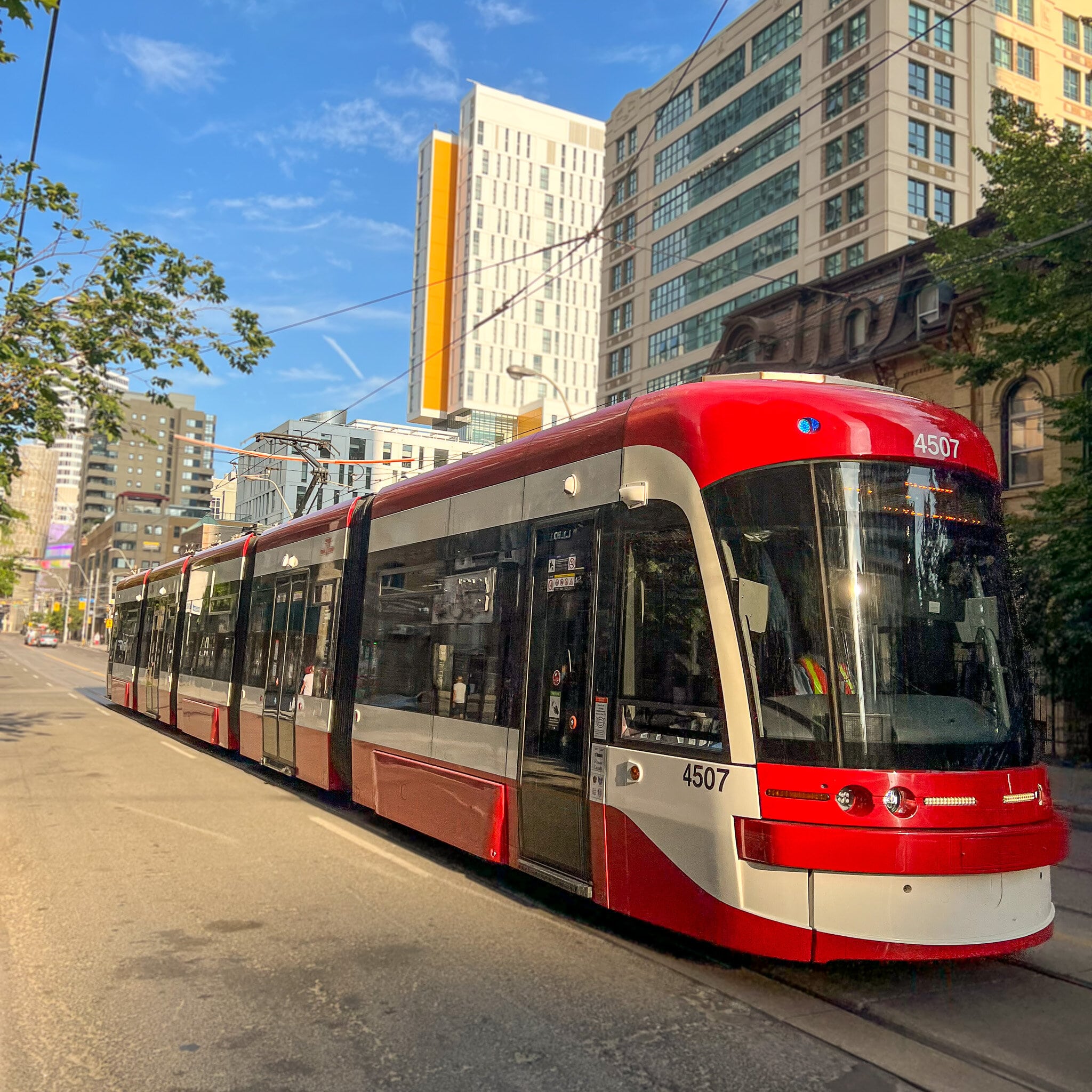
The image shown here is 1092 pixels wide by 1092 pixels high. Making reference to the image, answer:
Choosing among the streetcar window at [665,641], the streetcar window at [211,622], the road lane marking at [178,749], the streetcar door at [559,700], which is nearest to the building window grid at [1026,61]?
the streetcar window at [211,622]

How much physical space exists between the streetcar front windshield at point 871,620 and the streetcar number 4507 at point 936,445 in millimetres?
86

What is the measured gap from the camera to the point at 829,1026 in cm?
482

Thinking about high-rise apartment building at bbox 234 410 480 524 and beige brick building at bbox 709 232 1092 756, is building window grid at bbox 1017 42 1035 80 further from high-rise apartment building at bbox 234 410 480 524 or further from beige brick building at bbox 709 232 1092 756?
high-rise apartment building at bbox 234 410 480 524

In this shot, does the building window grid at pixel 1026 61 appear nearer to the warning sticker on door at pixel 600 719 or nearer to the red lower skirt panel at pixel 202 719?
the red lower skirt panel at pixel 202 719

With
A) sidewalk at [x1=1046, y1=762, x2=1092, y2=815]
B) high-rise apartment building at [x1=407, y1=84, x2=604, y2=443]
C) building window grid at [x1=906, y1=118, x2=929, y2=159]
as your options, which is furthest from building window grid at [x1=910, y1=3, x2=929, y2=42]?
high-rise apartment building at [x1=407, y1=84, x2=604, y2=443]

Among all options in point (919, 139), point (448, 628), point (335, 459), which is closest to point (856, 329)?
point (335, 459)

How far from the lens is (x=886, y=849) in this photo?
4926mm

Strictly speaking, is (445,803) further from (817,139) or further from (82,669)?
(82,669)

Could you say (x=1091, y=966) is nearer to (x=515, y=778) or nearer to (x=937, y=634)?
(x=937, y=634)

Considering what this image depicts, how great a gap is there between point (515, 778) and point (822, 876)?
257 centimetres

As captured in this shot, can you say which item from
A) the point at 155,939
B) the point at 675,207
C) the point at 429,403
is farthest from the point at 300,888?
the point at 429,403

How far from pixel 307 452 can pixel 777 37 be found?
31711 millimetres

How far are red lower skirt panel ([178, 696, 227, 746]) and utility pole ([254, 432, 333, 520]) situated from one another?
3636mm

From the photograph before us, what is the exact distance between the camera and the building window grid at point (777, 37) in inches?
1626
